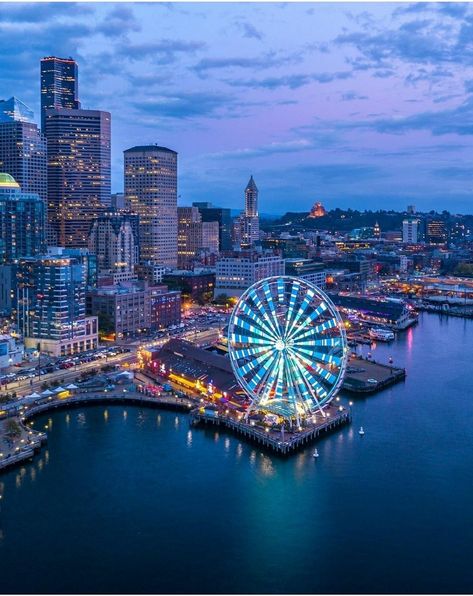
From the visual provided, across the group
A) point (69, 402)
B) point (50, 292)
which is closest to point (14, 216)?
point (50, 292)

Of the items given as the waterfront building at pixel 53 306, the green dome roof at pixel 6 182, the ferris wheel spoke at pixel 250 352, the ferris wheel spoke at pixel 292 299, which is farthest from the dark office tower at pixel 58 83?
the ferris wheel spoke at pixel 250 352

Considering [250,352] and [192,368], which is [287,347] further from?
[192,368]

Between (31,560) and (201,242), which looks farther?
(201,242)

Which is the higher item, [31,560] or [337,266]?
[337,266]

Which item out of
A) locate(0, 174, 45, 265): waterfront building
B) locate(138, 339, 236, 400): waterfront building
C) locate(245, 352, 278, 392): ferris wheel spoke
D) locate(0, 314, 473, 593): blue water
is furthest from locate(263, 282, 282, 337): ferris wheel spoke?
locate(0, 174, 45, 265): waterfront building

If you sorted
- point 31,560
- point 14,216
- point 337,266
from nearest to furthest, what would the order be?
point 31,560, point 14,216, point 337,266

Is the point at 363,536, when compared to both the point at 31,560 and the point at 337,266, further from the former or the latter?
the point at 337,266

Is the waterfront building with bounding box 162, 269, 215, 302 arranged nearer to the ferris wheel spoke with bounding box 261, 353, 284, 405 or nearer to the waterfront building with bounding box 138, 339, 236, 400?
the waterfront building with bounding box 138, 339, 236, 400

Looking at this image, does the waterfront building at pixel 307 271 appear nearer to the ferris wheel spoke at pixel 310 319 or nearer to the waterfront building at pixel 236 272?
the waterfront building at pixel 236 272
